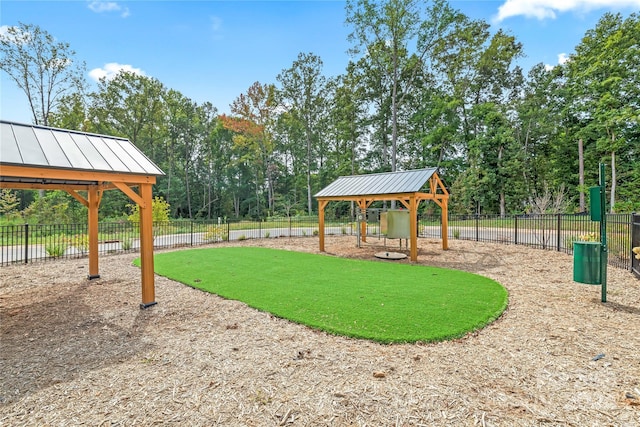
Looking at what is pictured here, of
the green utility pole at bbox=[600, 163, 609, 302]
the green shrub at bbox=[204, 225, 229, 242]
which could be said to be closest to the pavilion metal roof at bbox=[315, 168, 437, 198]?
the green utility pole at bbox=[600, 163, 609, 302]

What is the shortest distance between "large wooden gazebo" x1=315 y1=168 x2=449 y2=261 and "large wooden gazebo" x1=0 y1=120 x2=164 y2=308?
7.00m

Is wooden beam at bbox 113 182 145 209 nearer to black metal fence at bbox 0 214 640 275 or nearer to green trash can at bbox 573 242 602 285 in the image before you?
black metal fence at bbox 0 214 640 275

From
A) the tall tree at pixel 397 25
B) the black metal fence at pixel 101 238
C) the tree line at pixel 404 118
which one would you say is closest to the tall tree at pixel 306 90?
the tree line at pixel 404 118

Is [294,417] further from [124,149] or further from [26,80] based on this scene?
[26,80]

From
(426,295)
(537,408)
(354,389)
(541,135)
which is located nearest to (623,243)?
(426,295)

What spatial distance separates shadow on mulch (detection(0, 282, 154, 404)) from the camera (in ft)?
10.2

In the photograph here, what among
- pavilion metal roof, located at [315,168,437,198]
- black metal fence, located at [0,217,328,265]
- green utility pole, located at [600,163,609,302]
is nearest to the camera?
green utility pole, located at [600,163,609,302]

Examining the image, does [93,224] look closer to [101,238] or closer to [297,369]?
[297,369]

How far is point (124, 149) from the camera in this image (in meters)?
5.70

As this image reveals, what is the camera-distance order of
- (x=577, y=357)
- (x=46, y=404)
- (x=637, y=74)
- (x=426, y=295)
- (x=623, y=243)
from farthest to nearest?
(x=637, y=74), (x=623, y=243), (x=426, y=295), (x=577, y=357), (x=46, y=404)

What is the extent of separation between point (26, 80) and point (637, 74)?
141ft

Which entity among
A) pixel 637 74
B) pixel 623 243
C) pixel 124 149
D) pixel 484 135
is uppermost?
pixel 637 74

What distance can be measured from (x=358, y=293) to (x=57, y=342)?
4.54 m

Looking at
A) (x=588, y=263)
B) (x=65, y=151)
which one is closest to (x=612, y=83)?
(x=588, y=263)
